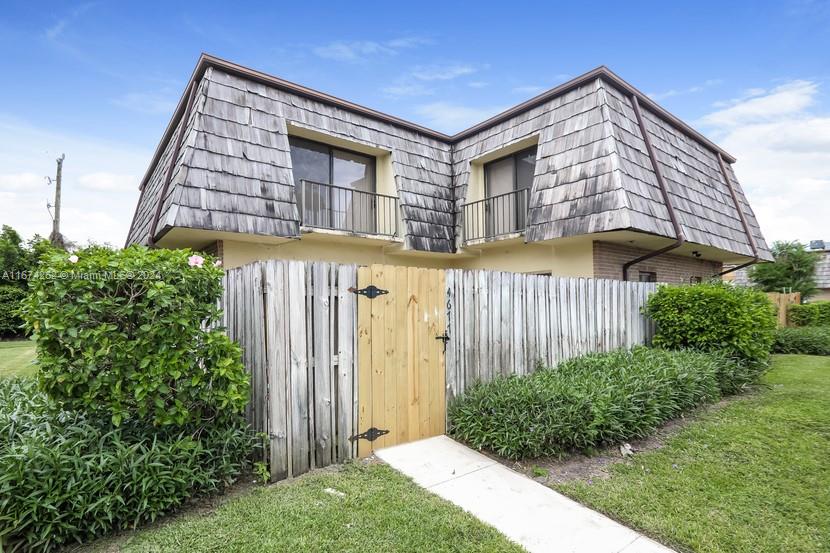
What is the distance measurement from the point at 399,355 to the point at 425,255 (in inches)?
247

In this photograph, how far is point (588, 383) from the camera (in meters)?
4.77

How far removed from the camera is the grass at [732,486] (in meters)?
2.73

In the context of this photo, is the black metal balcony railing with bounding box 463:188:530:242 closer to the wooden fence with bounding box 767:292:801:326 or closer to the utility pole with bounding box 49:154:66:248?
the wooden fence with bounding box 767:292:801:326

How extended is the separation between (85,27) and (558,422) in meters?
10.9

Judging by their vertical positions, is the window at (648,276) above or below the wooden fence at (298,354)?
above

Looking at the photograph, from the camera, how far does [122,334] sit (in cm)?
288

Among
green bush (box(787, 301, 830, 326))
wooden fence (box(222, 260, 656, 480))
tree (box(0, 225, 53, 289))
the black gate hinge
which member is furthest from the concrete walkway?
tree (box(0, 225, 53, 289))

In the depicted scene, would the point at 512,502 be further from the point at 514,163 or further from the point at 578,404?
the point at 514,163

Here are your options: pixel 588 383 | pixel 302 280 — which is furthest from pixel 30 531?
pixel 588 383

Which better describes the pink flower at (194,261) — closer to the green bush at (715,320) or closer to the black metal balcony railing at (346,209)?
the black metal balcony railing at (346,209)

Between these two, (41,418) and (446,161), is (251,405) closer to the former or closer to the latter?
(41,418)

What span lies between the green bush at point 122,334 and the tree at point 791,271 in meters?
23.1

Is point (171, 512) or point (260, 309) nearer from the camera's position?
point (171, 512)

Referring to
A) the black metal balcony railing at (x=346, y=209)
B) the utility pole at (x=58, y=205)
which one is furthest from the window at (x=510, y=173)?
the utility pole at (x=58, y=205)
